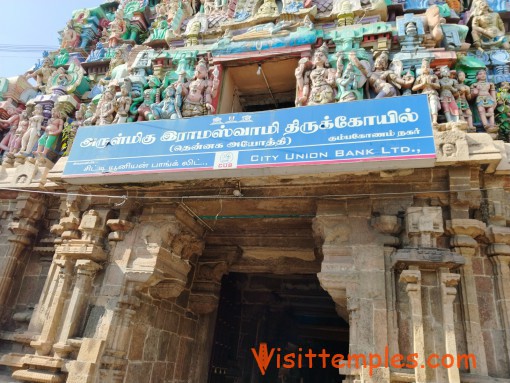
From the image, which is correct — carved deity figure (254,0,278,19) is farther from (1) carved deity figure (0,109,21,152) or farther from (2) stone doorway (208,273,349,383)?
(1) carved deity figure (0,109,21,152)

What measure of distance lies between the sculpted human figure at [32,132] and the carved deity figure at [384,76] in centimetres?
592

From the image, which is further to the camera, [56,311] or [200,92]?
[200,92]

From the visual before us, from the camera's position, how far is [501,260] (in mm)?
4254

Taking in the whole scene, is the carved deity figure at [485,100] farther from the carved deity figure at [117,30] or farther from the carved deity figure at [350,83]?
the carved deity figure at [117,30]

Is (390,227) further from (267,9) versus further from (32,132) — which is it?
(32,132)

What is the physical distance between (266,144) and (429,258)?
2167 millimetres

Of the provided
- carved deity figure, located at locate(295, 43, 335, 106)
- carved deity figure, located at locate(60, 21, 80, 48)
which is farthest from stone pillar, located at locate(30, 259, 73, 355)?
carved deity figure, located at locate(60, 21, 80, 48)

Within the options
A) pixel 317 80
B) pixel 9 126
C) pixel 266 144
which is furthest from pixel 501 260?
pixel 9 126

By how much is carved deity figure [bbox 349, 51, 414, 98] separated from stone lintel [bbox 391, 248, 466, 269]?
2233 mm

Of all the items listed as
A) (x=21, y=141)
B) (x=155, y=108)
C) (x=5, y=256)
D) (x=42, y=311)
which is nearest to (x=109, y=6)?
(x=21, y=141)

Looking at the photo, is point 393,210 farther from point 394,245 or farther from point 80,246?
point 80,246

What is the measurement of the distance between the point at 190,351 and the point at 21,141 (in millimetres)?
5082

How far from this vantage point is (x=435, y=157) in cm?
397

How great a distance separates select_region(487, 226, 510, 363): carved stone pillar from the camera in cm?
411
